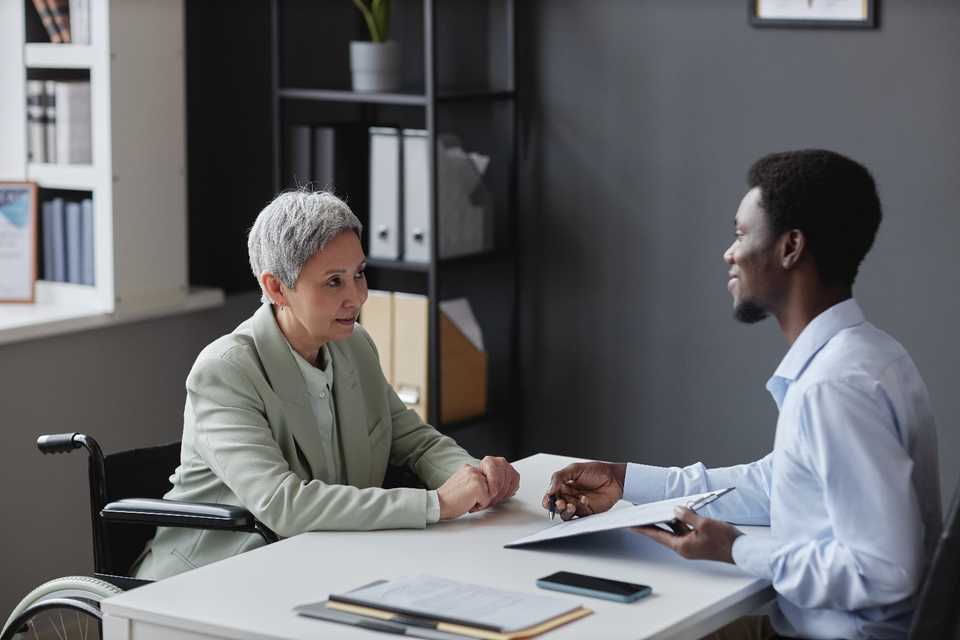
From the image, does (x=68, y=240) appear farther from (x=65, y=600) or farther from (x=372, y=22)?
(x=65, y=600)

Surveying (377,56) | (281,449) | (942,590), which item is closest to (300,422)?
(281,449)

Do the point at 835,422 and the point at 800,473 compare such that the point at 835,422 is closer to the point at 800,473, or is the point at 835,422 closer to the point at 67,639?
the point at 800,473

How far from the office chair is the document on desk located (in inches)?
14.6

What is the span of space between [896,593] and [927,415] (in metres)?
0.30

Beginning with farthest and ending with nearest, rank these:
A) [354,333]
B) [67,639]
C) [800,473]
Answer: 1. [67,639]
2. [354,333]
3. [800,473]

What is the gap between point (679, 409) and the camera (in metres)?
3.88

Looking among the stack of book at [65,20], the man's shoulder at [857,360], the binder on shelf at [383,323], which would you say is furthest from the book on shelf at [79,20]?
the man's shoulder at [857,360]

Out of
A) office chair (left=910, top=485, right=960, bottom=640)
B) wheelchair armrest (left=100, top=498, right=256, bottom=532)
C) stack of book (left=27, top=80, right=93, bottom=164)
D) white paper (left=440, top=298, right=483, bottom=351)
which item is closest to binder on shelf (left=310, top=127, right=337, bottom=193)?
white paper (left=440, top=298, right=483, bottom=351)

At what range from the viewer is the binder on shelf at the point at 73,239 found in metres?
3.86

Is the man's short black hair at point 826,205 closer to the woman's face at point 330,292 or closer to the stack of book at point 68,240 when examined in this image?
the woman's face at point 330,292

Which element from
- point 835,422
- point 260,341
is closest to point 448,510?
point 260,341

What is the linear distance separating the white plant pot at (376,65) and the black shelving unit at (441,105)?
0.06 metres

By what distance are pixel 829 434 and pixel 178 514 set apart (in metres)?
1.06

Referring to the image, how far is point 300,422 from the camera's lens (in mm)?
2428
